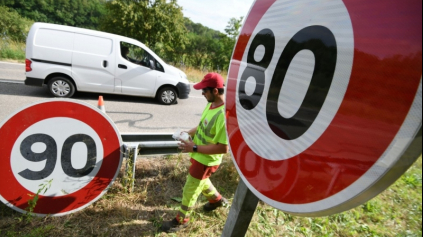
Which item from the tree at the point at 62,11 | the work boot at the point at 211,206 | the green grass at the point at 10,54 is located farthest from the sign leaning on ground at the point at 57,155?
the tree at the point at 62,11

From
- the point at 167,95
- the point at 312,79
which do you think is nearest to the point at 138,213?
the point at 312,79

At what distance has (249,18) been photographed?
1.21m

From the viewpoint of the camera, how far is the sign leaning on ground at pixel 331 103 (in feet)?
1.73

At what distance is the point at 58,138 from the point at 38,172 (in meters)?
0.30

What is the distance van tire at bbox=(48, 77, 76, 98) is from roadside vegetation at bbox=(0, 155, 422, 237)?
5296 millimetres

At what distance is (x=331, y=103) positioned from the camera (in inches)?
27.0

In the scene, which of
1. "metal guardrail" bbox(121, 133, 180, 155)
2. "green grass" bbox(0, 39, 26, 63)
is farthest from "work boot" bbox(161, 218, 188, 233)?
"green grass" bbox(0, 39, 26, 63)

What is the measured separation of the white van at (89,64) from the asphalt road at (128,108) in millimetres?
399

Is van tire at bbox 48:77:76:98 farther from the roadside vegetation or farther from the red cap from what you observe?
the red cap

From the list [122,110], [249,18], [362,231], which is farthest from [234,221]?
[122,110]

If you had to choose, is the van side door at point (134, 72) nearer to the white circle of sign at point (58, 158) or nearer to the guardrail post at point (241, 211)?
the white circle of sign at point (58, 158)

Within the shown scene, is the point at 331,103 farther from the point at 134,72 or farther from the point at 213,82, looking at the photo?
the point at 134,72

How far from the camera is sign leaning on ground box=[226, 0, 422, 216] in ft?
1.73

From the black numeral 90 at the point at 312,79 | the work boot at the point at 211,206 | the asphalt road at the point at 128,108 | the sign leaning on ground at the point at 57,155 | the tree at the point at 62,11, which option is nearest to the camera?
the black numeral 90 at the point at 312,79
